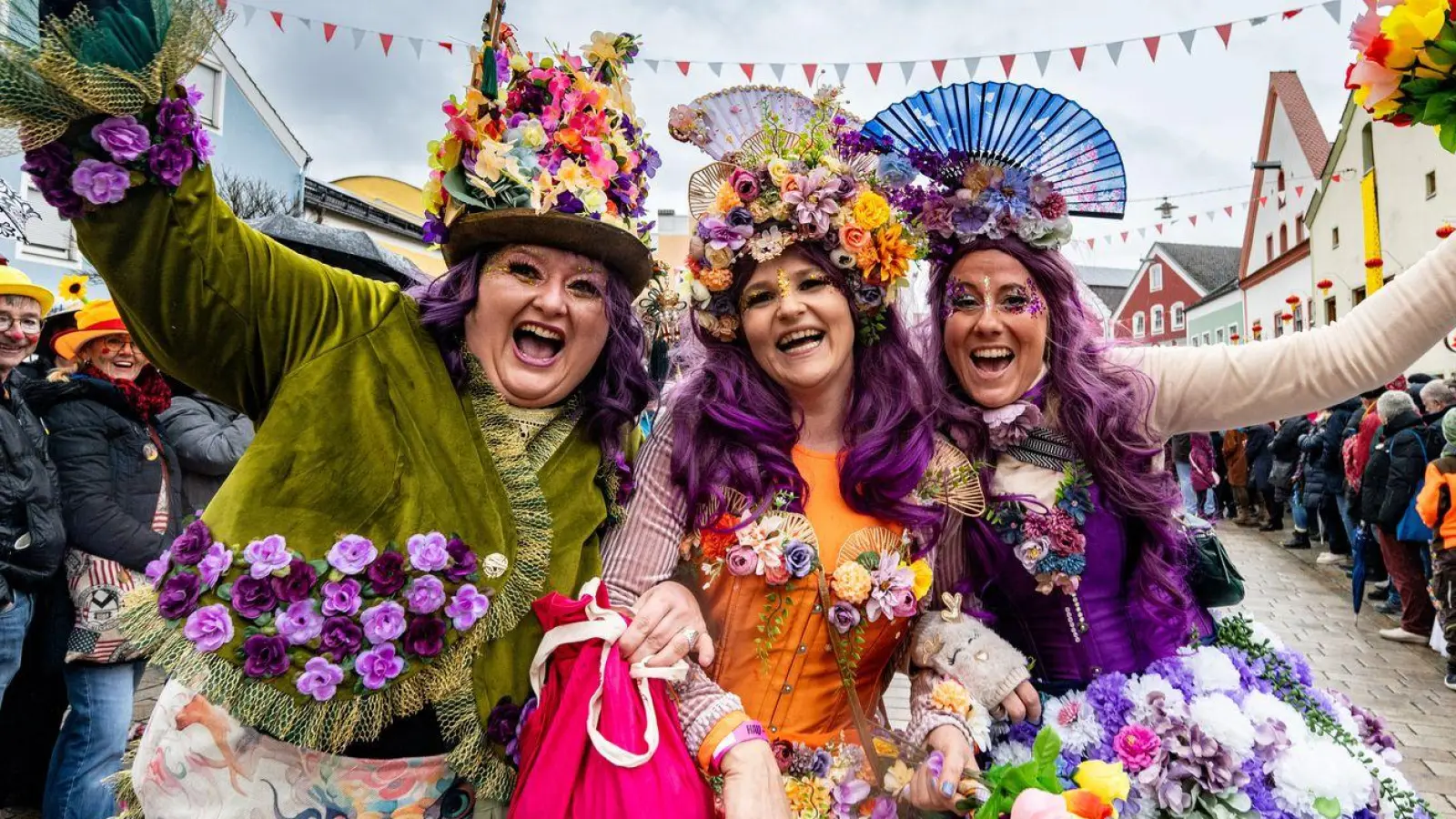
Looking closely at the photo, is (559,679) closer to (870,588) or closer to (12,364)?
(870,588)

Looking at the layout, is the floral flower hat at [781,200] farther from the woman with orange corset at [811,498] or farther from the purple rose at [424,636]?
the purple rose at [424,636]

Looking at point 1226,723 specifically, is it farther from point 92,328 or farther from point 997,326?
point 92,328

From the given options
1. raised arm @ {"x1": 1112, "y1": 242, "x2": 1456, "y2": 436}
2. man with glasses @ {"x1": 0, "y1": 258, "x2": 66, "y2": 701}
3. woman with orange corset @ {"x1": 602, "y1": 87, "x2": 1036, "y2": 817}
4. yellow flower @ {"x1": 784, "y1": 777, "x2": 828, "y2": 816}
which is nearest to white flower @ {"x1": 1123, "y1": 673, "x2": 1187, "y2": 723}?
woman with orange corset @ {"x1": 602, "y1": 87, "x2": 1036, "y2": 817}

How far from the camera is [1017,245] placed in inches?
93.1

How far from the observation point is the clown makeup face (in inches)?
91.0

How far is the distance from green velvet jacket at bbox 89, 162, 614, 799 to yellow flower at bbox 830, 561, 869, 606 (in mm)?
581

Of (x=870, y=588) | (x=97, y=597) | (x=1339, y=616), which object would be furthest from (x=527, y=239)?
(x=1339, y=616)

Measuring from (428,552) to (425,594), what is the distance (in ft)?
0.28

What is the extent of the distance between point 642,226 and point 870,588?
113 centimetres

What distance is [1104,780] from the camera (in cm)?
176

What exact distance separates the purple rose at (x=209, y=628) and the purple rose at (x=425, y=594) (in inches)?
13.2

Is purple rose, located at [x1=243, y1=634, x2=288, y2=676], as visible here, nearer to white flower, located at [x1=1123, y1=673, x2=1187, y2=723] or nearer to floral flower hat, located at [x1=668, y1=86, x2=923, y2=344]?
floral flower hat, located at [x1=668, y1=86, x2=923, y2=344]

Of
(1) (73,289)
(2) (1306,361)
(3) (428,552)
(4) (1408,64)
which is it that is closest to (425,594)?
(3) (428,552)

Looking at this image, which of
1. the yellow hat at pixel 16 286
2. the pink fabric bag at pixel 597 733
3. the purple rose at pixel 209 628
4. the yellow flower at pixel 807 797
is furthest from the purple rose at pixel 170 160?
the yellow hat at pixel 16 286
